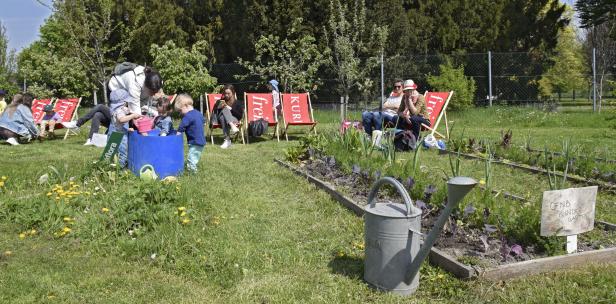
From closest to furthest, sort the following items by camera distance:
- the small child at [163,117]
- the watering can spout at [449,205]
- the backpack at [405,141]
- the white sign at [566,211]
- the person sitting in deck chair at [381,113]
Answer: the watering can spout at [449,205], the white sign at [566,211], the small child at [163,117], the backpack at [405,141], the person sitting in deck chair at [381,113]

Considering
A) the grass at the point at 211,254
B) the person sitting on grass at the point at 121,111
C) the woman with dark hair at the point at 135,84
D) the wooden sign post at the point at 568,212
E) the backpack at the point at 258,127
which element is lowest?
the grass at the point at 211,254

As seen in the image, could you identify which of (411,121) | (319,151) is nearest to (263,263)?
(319,151)

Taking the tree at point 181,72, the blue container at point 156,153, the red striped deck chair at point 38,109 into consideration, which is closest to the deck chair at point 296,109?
the blue container at point 156,153

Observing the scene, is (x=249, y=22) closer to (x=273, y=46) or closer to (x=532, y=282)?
(x=273, y=46)

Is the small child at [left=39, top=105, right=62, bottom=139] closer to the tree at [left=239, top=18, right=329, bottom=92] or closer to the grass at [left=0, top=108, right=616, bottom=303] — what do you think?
the grass at [left=0, top=108, right=616, bottom=303]

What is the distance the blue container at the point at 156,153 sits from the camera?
5.31 meters

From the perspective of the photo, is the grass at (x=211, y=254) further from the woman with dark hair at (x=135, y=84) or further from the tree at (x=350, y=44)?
the tree at (x=350, y=44)

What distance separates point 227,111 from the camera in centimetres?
969

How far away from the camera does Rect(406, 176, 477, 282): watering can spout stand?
7.55 feet

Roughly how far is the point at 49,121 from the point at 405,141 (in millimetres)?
7295

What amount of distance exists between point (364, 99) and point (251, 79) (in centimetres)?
442

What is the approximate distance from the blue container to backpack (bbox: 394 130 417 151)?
3.55 metres

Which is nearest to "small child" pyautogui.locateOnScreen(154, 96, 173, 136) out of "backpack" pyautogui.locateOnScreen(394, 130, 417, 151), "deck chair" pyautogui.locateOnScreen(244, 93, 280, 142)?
"backpack" pyautogui.locateOnScreen(394, 130, 417, 151)

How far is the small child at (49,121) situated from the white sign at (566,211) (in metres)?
9.89
